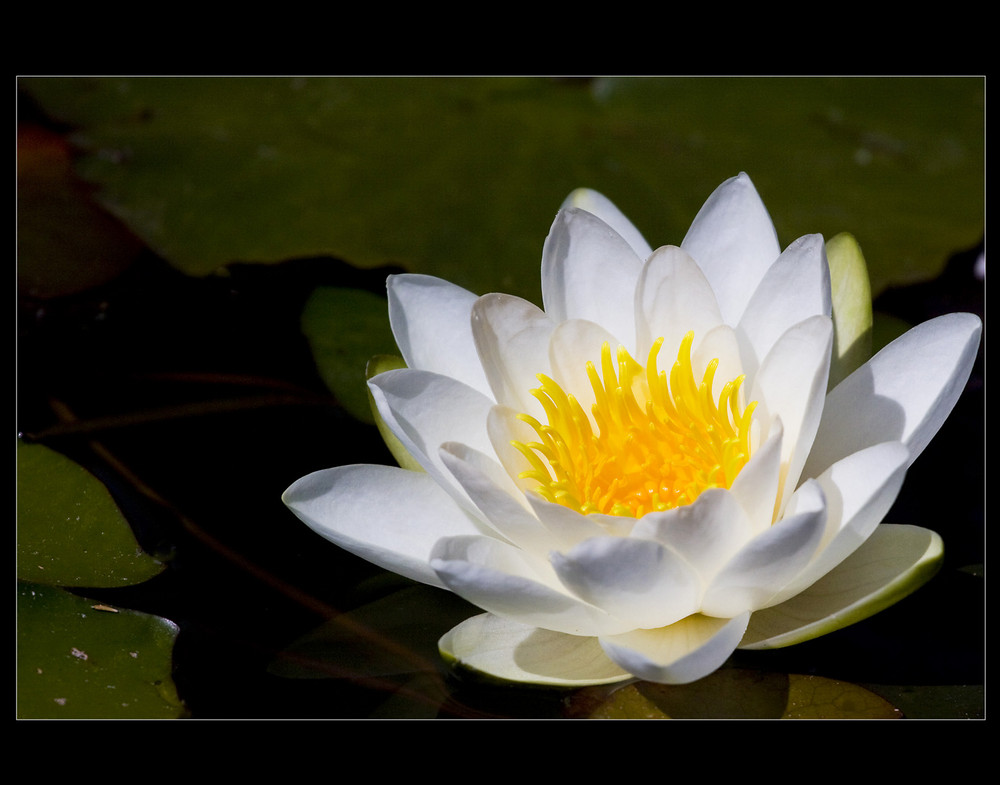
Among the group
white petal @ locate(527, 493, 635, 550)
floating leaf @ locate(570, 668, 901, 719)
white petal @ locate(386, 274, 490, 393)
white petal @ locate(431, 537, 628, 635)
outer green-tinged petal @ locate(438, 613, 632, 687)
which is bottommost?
floating leaf @ locate(570, 668, 901, 719)

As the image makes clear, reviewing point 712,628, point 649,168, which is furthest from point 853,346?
point 649,168

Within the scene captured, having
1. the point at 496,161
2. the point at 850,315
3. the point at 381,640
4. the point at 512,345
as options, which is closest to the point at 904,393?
the point at 850,315

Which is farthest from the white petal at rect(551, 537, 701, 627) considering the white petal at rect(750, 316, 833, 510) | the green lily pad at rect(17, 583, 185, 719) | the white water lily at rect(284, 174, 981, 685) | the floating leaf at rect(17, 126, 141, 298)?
the floating leaf at rect(17, 126, 141, 298)

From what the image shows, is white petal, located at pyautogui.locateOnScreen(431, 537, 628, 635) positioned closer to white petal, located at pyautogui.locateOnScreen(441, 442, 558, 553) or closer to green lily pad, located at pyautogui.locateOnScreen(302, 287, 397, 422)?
white petal, located at pyautogui.locateOnScreen(441, 442, 558, 553)

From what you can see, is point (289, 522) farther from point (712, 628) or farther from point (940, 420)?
point (940, 420)

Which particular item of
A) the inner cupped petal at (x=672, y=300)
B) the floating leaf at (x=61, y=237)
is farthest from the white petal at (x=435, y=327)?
the floating leaf at (x=61, y=237)

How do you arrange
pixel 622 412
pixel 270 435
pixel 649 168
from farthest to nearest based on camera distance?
pixel 649 168 < pixel 270 435 < pixel 622 412

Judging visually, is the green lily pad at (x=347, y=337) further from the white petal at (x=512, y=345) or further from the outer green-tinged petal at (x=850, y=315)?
the outer green-tinged petal at (x=850, y=315)
